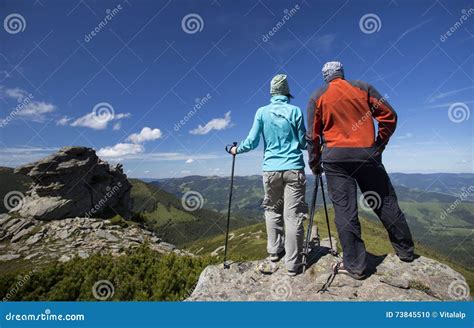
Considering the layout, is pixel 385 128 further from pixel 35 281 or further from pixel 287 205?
pixel 35 281

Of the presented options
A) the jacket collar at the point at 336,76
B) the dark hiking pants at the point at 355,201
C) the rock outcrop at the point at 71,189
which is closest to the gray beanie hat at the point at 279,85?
the jacket collar at the point at 336,76

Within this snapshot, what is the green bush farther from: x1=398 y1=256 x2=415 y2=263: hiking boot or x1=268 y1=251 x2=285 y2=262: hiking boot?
x1=398 y1=256 x2=415 y2=263: hiking boot

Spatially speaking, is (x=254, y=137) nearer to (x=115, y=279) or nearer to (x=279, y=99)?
(x=279, y=99)

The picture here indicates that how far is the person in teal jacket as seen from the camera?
6.89 metres

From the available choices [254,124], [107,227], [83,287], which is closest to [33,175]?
[107,227]

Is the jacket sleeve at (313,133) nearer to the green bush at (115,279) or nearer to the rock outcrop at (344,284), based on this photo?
the rock outcrop at (344,284)

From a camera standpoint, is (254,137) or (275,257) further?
(275,257)

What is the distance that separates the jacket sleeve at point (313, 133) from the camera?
660 centimetres

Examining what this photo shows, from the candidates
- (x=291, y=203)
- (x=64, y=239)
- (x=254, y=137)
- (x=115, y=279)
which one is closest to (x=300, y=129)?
(x=254, y=137)

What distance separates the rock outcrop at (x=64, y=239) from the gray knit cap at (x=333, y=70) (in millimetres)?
14949

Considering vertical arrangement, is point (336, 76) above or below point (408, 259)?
above

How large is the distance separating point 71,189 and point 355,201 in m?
28.0

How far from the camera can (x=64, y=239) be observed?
776 inches

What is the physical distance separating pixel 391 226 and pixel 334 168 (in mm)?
1795
